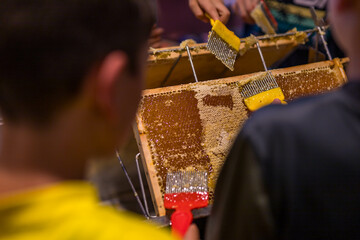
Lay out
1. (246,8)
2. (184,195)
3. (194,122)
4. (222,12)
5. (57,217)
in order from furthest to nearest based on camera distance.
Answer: (246,8), (222,12), (194,122), (184,195), (57,217)

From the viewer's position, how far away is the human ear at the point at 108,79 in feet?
1.48

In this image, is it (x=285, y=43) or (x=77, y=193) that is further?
(x=285, y=43)

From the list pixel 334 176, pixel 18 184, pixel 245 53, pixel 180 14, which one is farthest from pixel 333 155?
pixel 180 14

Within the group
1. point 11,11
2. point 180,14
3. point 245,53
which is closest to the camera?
point 11,11

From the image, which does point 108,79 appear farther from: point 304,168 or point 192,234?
point 192,234

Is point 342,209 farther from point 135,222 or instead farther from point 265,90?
point 265,90

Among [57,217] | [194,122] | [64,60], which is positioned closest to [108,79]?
[64,60]

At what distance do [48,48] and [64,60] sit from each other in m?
0.03

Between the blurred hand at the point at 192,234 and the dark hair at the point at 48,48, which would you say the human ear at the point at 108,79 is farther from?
the blurred hand at the point at 192,234

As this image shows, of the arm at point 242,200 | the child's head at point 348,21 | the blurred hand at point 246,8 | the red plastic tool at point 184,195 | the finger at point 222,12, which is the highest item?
the blurred hand at point 246,8

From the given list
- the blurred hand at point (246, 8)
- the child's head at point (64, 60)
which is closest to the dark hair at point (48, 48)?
the child's head at point (64, 60)

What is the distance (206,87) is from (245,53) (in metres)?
0.37

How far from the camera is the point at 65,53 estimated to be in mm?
430

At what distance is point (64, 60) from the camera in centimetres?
43
